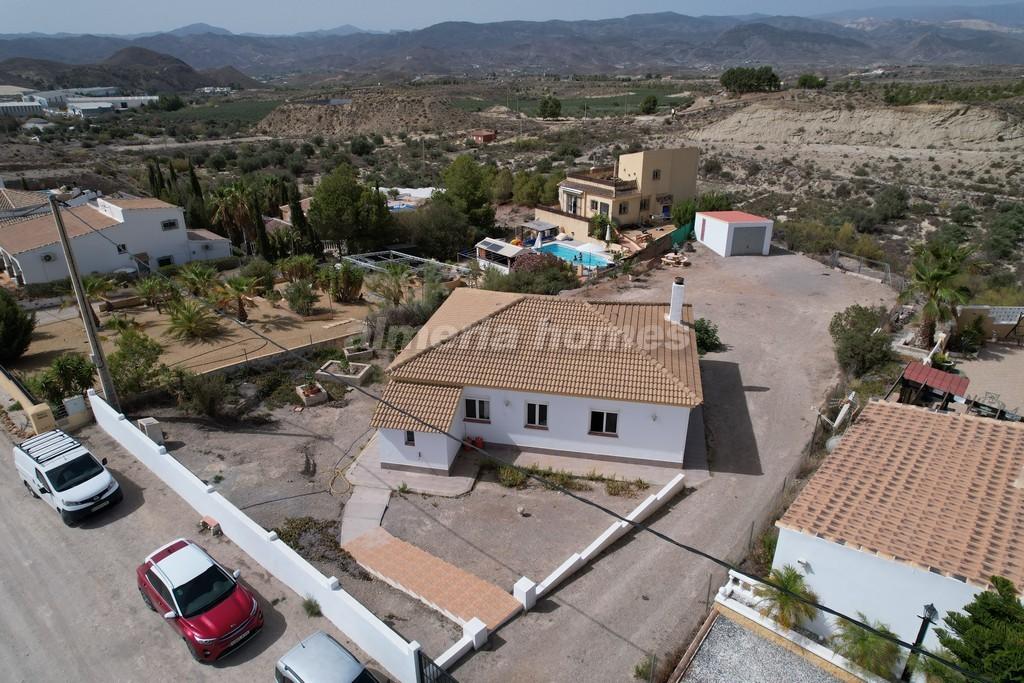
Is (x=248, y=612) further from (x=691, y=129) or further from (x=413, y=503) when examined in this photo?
(x=691, y=129)

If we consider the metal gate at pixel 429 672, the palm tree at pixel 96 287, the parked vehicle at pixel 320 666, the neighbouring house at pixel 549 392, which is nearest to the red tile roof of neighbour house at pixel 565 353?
the neighbouring house at pixel 549 392

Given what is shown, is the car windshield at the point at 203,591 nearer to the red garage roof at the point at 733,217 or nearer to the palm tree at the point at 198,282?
the palm tree at the point at 198,282

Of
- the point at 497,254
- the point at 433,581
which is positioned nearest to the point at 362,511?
the point at 433,581

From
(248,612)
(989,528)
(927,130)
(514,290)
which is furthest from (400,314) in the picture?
(927,130)

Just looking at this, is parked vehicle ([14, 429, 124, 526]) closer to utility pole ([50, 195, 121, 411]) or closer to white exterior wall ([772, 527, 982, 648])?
utility pole ([50, 195, 121, 411])

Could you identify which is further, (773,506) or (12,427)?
(12,427)

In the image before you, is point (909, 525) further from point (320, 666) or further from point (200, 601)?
point (200, 601)
